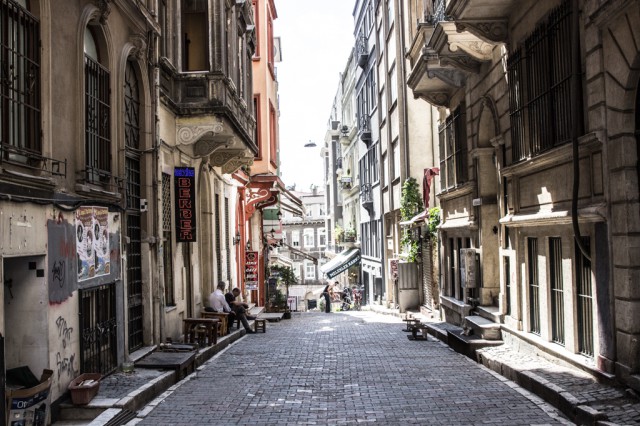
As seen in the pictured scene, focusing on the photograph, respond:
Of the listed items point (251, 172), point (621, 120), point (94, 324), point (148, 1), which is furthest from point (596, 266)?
point (251, 172)

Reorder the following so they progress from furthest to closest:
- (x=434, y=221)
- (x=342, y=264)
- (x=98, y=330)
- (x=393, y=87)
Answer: (x=342, y=264) → (x=393, y=87) → (x=434, y=221) → (x=98, y=330)

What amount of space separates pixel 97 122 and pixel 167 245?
561 centimetres

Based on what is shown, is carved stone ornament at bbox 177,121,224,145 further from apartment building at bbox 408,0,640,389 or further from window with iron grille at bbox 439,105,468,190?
window with iron grille at bbox 439,105,468,190

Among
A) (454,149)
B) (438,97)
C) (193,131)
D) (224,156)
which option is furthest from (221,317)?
(438,97)

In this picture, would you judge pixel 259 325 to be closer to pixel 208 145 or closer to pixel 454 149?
pixel 208 145

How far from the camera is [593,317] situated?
10.3 metres

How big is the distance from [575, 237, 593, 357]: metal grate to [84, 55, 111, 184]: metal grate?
292 inches

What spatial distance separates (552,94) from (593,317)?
11.8ft

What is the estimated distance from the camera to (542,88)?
12.2 meters

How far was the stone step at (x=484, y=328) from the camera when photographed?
599 inches

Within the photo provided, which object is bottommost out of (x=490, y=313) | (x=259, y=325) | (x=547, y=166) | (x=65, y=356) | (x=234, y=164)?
(x=259, y=325)

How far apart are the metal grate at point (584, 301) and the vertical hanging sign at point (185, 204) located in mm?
9231

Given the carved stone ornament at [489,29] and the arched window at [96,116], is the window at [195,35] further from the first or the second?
the carved stone ornament at [489,29]

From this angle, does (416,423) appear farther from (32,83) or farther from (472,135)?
(472,135)
